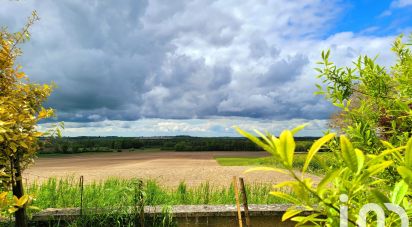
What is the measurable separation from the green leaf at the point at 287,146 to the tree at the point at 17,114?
2.74 m

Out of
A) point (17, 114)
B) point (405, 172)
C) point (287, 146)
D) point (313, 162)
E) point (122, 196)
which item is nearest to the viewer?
point (287, 146)

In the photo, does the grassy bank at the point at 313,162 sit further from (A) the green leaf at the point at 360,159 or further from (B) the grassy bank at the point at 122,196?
(B) the grassy bank at the point at 122,196

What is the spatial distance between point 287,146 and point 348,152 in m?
0.15

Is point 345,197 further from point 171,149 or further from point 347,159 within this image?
point 171,149

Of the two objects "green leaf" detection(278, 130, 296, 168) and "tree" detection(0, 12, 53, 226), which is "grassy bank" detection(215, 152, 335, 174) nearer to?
"green leaf" detection(278, 130, 296, 168)

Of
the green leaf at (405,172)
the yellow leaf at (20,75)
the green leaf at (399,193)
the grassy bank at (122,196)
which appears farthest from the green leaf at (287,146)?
the grassy bank at (122,196)

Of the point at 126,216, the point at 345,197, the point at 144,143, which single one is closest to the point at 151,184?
the point at 126,216

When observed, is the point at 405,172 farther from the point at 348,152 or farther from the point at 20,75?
the point at 20,75

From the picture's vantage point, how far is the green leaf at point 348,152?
2.33 ft

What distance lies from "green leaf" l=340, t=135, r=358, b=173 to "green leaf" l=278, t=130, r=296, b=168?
0.37 feet

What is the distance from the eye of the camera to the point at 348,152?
716 mm

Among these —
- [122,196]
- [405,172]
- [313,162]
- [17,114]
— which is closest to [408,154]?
[405,172]

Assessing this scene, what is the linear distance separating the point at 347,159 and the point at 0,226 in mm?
5492

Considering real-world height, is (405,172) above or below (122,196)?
above
